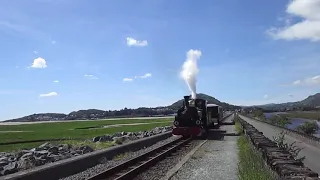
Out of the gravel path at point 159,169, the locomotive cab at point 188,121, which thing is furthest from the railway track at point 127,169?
the locomotive cab at point 188,121

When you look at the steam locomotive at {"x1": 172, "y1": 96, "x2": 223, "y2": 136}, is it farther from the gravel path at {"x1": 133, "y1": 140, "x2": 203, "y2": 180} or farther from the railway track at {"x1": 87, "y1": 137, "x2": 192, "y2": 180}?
the gravel path at {"x1": 133, "y1": 140, "x2": 203, "y2": 180}

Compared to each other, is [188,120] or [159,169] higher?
[188,120]

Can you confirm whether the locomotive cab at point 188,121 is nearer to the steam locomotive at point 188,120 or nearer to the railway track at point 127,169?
the steam locomotive at point 188,120

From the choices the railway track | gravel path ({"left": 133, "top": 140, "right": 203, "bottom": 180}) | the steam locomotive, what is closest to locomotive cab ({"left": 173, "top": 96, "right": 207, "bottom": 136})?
the steam locomotive

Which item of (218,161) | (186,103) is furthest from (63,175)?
(186,103)

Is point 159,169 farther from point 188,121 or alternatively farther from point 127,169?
point 188,121

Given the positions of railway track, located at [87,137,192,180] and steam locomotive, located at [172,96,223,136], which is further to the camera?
steam locomotive, located at [172,96,223,136]

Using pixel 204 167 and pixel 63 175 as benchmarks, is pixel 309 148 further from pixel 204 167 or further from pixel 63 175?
pixel 63 175

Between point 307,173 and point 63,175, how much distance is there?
30.6ft

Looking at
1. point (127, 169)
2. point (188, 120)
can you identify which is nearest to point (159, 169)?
point (127, 169)

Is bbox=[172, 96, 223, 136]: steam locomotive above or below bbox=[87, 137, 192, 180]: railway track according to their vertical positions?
above

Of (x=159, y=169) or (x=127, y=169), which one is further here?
(x=159, y=169)

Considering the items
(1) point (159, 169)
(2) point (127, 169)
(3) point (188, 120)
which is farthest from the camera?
(3) point (188, 120)

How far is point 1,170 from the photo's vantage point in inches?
548
